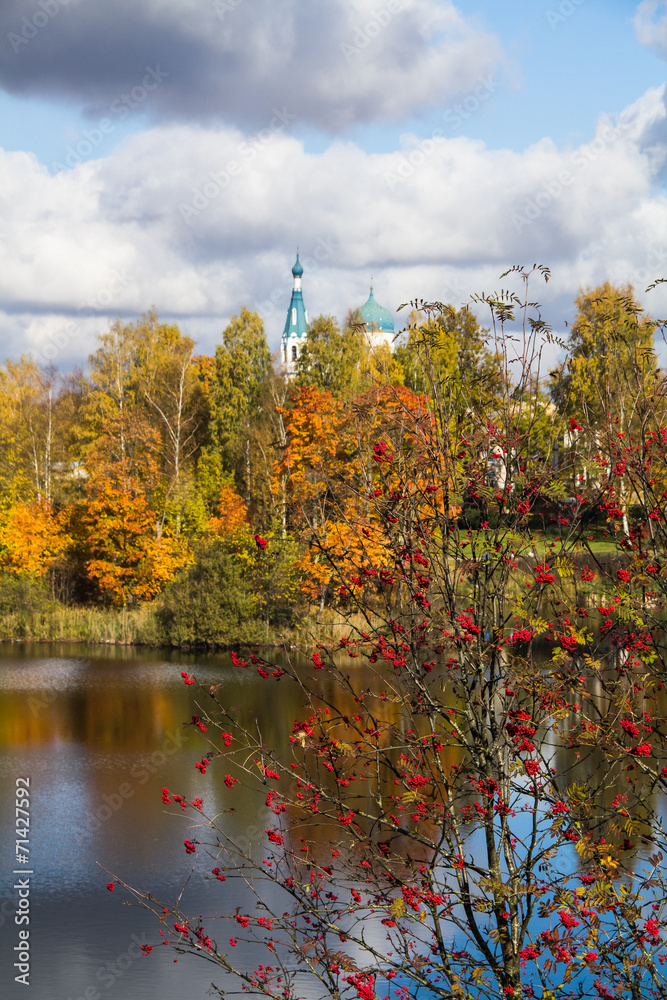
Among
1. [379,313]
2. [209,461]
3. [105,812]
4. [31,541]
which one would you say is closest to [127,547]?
[31,541]

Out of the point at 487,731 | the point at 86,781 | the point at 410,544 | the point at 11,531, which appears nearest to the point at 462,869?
the point at 487,731

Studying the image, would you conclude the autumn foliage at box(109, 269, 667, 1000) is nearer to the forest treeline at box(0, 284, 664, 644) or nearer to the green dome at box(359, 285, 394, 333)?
the forest treeline at box(0, 284, 664, 644)

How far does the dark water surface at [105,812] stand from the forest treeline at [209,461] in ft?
8.00

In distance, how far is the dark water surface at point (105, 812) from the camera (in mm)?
7164

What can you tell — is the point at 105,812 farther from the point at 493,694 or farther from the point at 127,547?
the point at 127,547

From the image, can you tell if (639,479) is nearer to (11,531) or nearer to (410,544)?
(410,544)

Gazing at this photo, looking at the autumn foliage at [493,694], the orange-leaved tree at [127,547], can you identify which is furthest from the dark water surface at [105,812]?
the orange-leaved tree at [127,547]

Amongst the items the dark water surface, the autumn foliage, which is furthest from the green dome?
the autumn foliage

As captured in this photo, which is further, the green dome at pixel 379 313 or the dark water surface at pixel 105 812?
the green dome at pixel 379 313

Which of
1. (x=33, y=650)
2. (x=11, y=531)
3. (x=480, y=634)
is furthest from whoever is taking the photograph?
(x=11, y=531)

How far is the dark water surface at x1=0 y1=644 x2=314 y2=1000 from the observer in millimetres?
7164

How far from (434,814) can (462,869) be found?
221mm

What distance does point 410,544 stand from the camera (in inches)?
156

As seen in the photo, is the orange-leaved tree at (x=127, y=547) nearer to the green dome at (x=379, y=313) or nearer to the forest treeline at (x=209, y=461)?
the forest treeline at (x=209, y=461)
